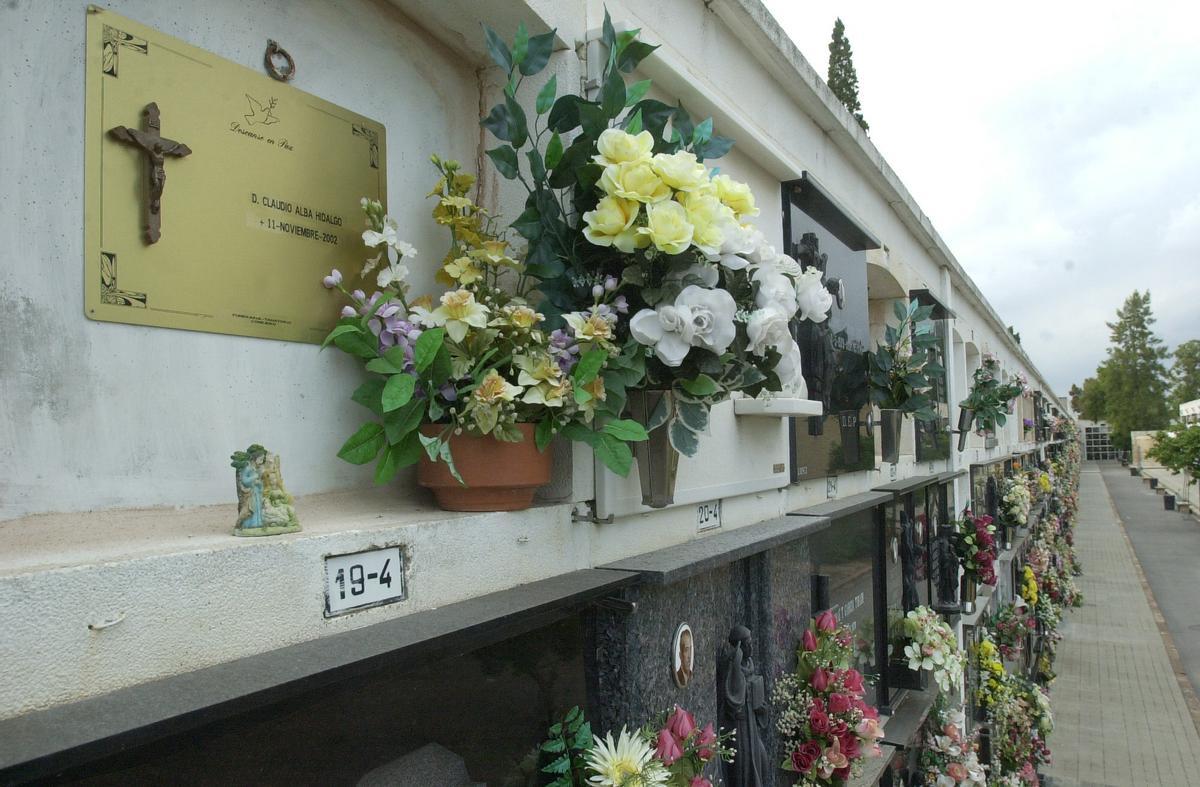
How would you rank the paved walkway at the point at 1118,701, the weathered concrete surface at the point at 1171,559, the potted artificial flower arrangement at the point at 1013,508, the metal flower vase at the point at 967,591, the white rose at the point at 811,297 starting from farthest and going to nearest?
1. the weathered concrete surface at the point at 1171,559
2. the potted artificial flower arrangement at the point at 1013,508
3. the paved walkway at the point at 1118,701
4. the metal flower vase at the point at 967,591
5. the white rose at the point at 811,297

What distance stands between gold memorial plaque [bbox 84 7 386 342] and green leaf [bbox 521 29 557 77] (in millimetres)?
421

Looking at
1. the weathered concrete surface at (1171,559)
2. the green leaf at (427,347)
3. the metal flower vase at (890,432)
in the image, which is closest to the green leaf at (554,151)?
the green leaf at (427,347)

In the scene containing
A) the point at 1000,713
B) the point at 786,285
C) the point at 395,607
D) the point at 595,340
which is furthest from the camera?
the point at 1000,713

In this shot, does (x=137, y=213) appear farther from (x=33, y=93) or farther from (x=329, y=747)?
(x=329, y=747)

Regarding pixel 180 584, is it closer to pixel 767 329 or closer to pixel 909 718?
pixel 767 329

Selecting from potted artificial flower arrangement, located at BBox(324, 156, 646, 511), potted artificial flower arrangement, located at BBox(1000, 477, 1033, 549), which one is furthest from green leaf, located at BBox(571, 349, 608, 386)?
potted artificial flower arrangement, located at BBox(1000, 477, 1033, 549)

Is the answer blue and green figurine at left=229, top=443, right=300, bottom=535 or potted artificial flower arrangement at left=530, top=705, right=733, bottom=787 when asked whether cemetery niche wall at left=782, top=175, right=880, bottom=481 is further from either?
blue and green figurine at left=229, top=443, right=300, bottom=535

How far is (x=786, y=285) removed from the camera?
6.95 feet

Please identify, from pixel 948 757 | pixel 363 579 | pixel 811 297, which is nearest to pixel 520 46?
pixel 811 297

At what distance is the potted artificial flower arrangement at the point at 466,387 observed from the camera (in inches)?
68.8

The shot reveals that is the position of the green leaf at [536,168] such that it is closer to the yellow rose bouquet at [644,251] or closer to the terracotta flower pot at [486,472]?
the yellow rose bouquet at [644,251]

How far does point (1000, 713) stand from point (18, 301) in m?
9.52

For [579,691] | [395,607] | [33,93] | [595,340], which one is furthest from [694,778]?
[33,93]

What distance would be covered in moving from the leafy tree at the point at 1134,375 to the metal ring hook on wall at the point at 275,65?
71.3m
